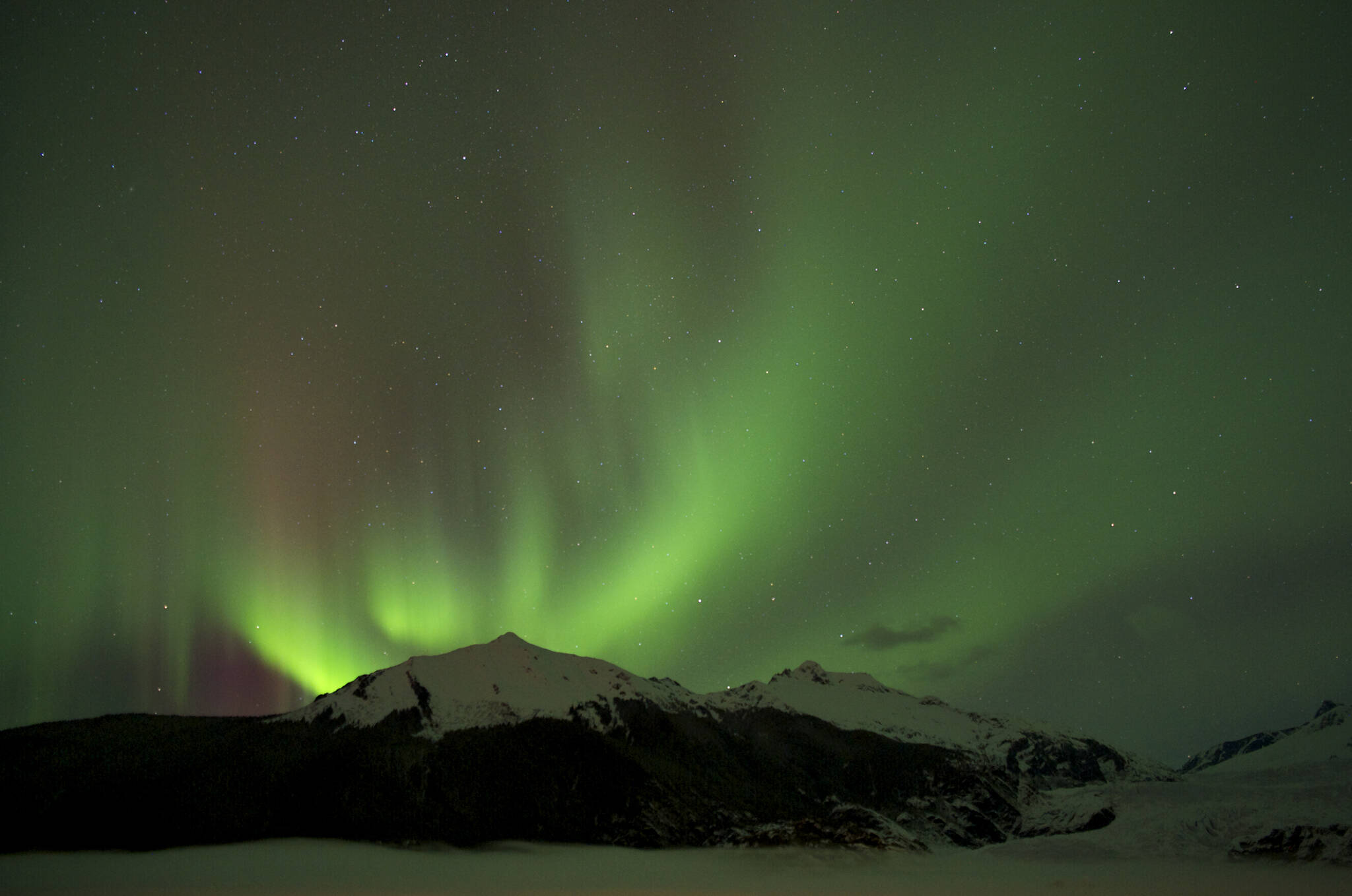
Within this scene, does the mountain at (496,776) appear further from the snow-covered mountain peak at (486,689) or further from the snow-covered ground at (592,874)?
the snow-covered ground at (592,874)

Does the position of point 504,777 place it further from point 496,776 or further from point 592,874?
point 592,874

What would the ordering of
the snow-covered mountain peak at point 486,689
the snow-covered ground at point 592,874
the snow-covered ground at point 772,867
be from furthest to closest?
the snow-covered mountain peak at point 486,689 → the snow-covered ground at point 772,867 → the snow-covered ground at point 592,874

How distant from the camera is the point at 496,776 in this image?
11362 centimetres

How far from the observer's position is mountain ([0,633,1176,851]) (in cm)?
9212

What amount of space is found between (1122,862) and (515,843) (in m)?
72.5

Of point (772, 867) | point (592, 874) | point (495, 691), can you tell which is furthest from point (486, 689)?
point (772, 867)

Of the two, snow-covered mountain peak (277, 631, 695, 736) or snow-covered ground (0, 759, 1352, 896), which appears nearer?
snow-covered ground (0, 759, 1352, 896)

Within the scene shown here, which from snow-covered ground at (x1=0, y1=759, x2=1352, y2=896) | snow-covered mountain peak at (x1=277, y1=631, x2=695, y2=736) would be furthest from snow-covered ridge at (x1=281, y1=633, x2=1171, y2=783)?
snow-covered ground at (x1=0, y1=759, x2=1352, y2=896)

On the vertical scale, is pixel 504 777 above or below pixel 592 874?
above

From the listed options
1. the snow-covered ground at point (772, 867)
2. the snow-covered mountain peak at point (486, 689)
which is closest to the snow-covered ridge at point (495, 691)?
the snow-covered mountain peak at point (486, 689)

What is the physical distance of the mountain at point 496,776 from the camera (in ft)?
302

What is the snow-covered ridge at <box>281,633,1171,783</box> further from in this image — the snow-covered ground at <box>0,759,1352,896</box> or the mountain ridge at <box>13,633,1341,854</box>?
the snow-covered ground at <box>0,759,1352,896</box>

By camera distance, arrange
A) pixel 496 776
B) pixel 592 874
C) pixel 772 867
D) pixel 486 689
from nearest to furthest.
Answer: pixel 592 874 < pixel 772 867 < pixel 496 776 < pixel 486 689

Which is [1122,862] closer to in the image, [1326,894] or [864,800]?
[1326,894]
